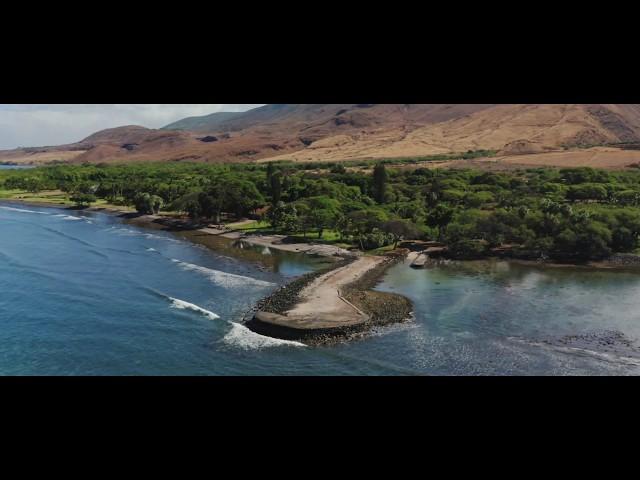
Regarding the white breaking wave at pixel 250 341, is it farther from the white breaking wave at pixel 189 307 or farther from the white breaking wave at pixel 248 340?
the white breaking wave at pixel 189 307

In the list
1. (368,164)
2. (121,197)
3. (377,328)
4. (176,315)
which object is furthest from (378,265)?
(368,164)

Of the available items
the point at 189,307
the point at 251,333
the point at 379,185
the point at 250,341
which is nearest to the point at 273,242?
the point at 379,185

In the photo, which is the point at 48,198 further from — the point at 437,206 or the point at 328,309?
the point at 328,309

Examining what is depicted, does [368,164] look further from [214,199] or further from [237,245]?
[237,245]

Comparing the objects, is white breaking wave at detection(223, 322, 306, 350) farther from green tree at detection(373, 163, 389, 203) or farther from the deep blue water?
green tree at detection(373, 163, 389, 203)

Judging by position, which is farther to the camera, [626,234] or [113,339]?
[626,234]
